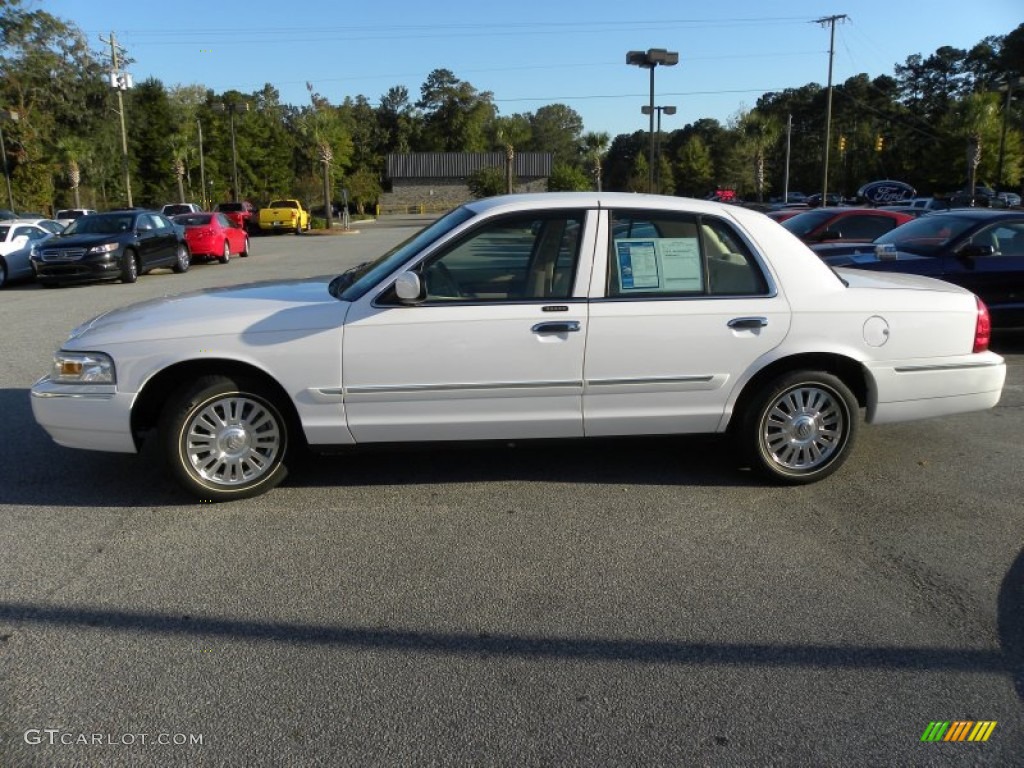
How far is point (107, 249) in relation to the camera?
1728 centimetres

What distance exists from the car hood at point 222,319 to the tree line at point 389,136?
1519 inches

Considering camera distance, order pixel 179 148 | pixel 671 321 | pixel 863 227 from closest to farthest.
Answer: pixel 671 321 → pixel 863 227 → pixel 179 148

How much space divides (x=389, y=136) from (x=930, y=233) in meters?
107

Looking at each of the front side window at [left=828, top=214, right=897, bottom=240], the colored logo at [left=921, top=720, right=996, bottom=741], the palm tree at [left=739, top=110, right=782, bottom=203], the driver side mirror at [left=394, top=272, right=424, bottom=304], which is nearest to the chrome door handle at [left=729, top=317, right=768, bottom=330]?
the driver side mirror at [left=394, top=272, right=424, bottom=304]

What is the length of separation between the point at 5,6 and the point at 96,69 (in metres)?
5.69

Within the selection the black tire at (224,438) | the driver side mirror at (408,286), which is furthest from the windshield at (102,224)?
the driver side mirror at (408,286)

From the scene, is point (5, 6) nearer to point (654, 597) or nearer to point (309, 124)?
point (309, 124)

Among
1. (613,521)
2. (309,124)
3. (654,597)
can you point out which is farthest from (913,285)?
(309,124)

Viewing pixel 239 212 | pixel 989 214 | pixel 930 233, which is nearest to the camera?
pixel 989 214

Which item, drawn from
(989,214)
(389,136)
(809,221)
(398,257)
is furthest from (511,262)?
(389,136)

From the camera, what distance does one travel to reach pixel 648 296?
4.85 meters

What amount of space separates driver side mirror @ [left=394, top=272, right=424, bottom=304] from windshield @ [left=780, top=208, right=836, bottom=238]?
10691mm

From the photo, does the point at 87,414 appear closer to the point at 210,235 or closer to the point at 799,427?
the point at 799,427

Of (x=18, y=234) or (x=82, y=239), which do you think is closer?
(x=82, y=239)
